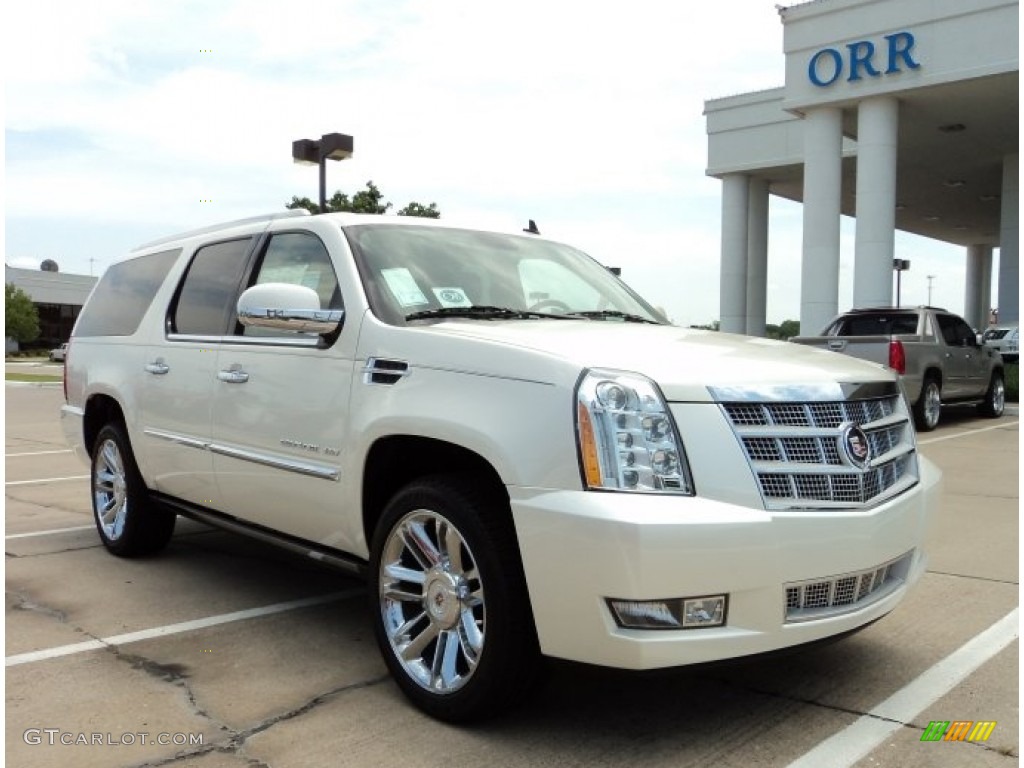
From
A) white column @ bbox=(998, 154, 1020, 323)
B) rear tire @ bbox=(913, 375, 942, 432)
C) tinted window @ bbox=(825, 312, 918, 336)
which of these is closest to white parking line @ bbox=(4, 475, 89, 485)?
tinted window @ bbox=(825, 312, 918, 336)

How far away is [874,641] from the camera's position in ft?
13.5

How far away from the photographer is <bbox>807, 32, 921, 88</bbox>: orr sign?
22.3 m

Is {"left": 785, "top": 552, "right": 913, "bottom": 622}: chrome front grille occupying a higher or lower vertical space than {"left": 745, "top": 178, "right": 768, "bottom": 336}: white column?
lower

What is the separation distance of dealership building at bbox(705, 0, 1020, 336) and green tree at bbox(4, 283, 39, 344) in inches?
1977

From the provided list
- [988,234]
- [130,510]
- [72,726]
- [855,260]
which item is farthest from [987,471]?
[988,234]

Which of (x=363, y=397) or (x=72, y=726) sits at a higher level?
(x=363, y=397)

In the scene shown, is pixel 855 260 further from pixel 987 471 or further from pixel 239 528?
pixel 239 528

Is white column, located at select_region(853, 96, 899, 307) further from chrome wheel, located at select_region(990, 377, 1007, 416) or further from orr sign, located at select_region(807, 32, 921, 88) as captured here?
chrome wheel, located at select_region(990, 377, 1007, 416)

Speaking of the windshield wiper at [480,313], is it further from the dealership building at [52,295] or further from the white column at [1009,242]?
Result: the dealership building at [52,295]

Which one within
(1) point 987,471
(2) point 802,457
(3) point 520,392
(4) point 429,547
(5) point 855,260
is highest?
(5) point 855,260

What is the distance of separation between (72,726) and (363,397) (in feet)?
5.16

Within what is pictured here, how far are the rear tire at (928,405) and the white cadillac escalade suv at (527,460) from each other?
9.51 m

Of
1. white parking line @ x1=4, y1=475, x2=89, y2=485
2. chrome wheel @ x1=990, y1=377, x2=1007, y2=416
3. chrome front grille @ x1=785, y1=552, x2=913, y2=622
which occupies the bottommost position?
white parking line @ x1=4, y1=475, x2=89, y2=485

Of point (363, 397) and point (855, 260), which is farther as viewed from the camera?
point (855, 260)
